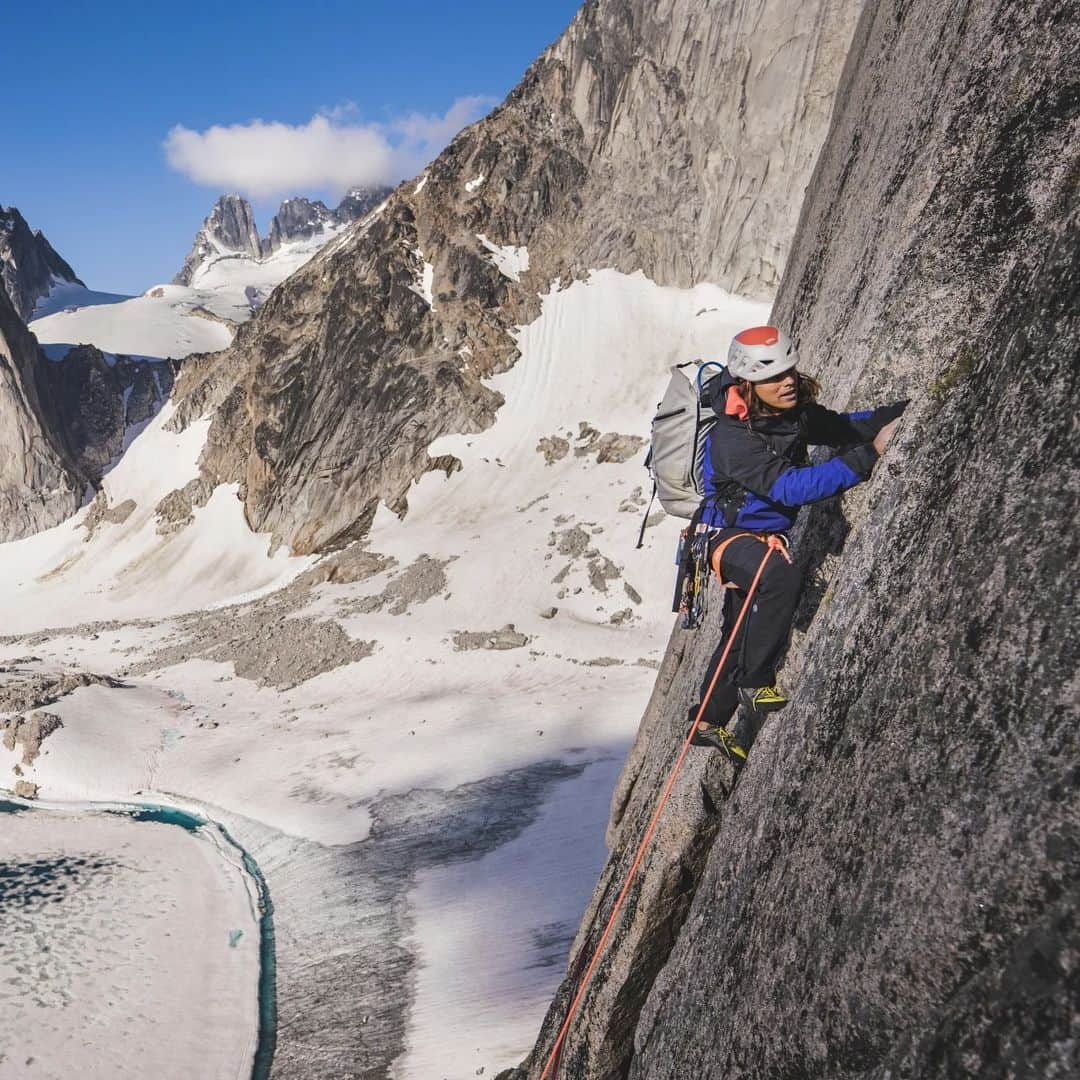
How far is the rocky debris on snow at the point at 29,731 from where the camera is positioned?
2259cm

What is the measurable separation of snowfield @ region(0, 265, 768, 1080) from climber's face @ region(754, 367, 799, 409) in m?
9.92

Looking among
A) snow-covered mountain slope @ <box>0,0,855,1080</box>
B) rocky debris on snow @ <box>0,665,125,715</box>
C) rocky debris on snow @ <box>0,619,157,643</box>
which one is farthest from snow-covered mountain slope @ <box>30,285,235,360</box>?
rocky debris on snow @ <box>0,665,125,715</box>

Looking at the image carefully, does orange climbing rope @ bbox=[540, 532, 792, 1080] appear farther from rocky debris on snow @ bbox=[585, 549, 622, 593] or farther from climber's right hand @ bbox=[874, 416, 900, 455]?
rocky debris on snow @ bbox=[585, 549, 622, 593]

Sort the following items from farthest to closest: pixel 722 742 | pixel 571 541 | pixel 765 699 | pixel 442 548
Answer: pixel 442 548 → pixel 571 541 → pixel 722 742 → pixel 765 699

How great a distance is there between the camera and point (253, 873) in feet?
58.2

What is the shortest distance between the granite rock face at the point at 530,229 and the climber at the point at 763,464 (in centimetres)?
4270

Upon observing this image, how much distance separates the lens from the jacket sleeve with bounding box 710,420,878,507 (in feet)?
15.2

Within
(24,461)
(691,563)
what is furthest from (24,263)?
(691,563)

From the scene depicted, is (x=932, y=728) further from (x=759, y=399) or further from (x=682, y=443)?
(x=682, y=443)

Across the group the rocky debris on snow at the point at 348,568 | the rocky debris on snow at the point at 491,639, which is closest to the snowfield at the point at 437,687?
the rocky debris on snow at the point at 491,639

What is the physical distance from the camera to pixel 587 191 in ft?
186

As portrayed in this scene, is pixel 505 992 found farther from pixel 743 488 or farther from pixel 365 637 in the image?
pixel 365 637

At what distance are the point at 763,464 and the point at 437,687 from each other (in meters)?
22.8

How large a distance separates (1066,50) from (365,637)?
2813 cm
